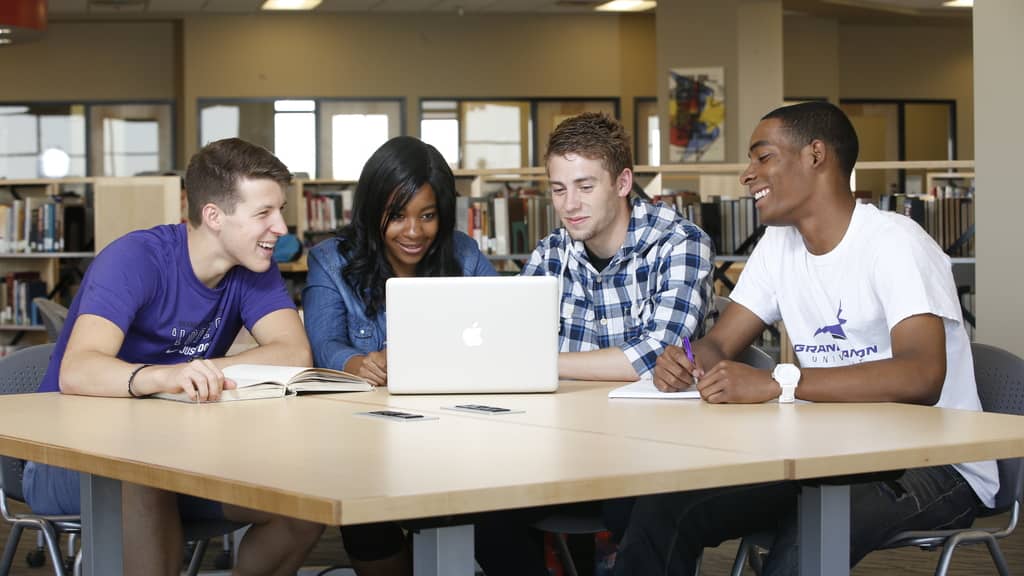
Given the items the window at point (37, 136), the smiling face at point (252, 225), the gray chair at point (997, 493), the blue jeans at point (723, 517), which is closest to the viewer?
the blue jeans at point (723, 517)

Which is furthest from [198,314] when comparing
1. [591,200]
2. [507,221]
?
[507,221]

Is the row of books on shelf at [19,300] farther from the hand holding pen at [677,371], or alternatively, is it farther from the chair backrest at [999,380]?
the chair backrest at [999,380]

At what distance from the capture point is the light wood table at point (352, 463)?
1.32 meters

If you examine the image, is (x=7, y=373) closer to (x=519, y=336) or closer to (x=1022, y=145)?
(x=519, y=336)

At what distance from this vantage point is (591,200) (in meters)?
2.79

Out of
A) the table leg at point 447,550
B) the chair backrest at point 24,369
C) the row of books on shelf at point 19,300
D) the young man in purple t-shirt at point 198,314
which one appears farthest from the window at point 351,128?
the table leg at point 447,550

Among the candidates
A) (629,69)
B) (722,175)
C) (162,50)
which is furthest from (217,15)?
(722,175)

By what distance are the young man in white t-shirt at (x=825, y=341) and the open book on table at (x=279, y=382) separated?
0.60m

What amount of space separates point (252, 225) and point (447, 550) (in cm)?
124

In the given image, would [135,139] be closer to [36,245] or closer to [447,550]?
[36,245]

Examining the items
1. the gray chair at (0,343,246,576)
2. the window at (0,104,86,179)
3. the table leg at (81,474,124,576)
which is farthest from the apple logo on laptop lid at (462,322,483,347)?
the window at (0,104,86,179)

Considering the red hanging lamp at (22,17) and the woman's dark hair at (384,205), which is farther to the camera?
the red hanging lamp at (22,17)

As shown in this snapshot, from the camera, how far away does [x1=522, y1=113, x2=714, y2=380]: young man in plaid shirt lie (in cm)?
273

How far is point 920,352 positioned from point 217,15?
37.9ft
